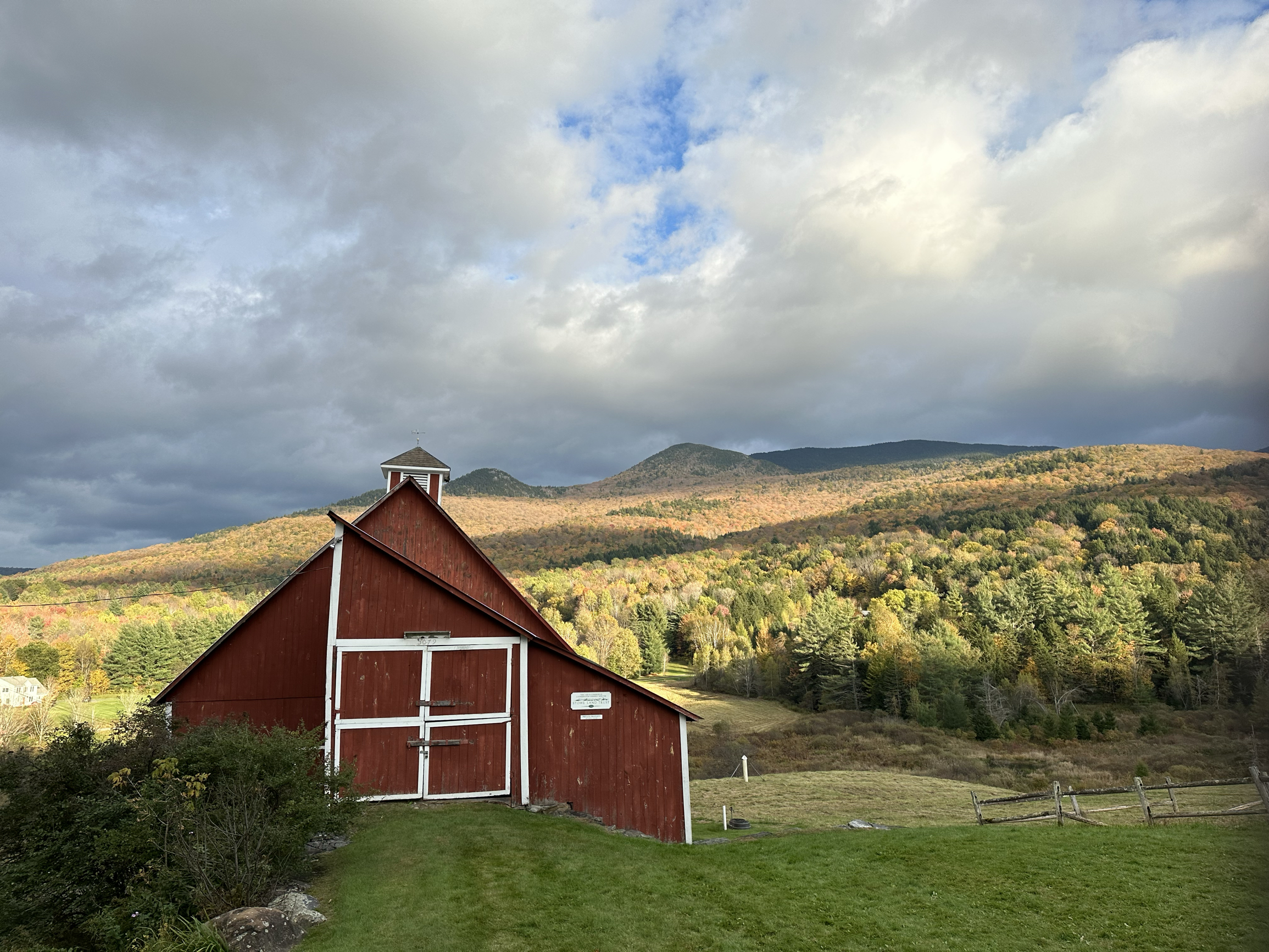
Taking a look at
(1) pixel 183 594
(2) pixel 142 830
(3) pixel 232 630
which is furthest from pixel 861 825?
(1) pixel 183 594

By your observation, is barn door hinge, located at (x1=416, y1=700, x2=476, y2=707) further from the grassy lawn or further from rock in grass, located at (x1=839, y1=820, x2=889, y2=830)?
the grassy lawn

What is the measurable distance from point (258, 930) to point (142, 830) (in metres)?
2.47

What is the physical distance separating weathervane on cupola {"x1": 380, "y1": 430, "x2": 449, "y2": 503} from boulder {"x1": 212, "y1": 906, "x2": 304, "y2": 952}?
14.4m

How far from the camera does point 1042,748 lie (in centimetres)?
4806

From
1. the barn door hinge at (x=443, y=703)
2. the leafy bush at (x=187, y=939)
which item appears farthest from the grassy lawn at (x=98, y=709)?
the leafy bush at (x=187, y=939)

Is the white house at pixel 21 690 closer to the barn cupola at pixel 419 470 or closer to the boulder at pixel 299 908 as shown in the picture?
the barn cupola at pixel 419 470

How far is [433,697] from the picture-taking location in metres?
15.8

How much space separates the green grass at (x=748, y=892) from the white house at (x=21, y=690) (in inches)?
3024

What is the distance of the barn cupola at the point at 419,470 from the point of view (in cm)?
2269

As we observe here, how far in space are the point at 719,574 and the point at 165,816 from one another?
127 meters

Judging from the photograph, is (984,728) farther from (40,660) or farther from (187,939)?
(40,660)

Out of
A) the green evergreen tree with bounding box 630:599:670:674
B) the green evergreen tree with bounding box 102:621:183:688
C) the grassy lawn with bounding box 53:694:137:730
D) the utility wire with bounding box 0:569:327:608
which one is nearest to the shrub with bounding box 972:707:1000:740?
the green evergreen tree with bounding box 630:599:670:674

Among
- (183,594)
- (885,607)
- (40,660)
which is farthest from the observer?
(183,594)

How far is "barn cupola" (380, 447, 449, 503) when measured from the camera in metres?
22.7
